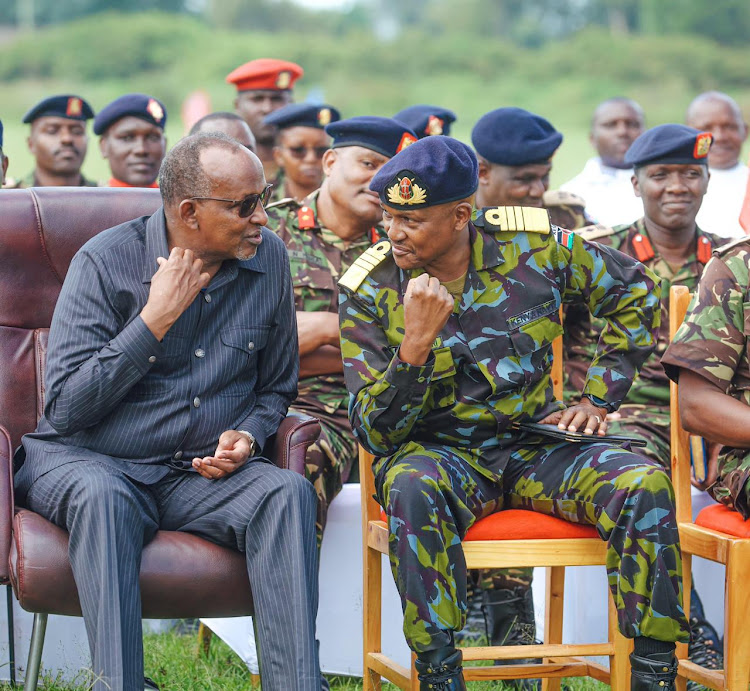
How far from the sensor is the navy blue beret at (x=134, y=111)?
6.07 meters

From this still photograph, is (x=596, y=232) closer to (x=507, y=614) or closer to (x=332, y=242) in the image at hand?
(x=332, y=242)

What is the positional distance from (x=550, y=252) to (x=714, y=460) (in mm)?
921

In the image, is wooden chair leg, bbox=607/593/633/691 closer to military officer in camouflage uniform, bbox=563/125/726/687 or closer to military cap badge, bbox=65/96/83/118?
military officer in camouflage uniform, bbox=563/125/726/687

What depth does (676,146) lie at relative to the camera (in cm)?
479

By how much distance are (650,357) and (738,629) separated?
1.45 m

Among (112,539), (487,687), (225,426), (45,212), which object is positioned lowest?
(487,687)

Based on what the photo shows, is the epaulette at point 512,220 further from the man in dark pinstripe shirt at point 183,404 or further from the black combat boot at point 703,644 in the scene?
the black combat boot at point 703,644

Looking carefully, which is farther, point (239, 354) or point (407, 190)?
point (239, 354)

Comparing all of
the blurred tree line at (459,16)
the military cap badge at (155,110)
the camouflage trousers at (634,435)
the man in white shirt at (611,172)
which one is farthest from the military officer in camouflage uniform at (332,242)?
the blurred tree line at (459,16)

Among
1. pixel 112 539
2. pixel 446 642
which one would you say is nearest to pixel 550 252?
pixel 446 642

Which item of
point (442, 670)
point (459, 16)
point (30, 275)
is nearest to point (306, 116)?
point (30, 275)

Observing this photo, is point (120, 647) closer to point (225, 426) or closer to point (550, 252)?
point (225, 426)

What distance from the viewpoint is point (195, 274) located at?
10.8 ft

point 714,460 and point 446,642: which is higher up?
point 714,460
